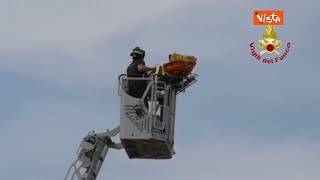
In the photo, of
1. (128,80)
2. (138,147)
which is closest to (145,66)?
(128,80)

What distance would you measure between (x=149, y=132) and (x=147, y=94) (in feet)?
3.27

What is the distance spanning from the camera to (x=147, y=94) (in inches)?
922

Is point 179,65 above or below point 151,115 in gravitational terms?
above

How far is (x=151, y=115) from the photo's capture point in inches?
914

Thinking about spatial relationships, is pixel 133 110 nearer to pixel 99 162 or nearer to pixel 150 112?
pixel 150 112

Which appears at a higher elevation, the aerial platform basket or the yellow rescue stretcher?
the yellow rescue stretcher

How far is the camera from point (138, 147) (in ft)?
77.6

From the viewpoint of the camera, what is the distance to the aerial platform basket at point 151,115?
23.1m

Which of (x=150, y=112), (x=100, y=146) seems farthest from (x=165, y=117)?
(x=100, y=146)

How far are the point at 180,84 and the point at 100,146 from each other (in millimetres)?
2622

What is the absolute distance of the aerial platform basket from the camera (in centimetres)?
2306

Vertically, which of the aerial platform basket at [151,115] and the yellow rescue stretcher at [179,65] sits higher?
the yellow rescue stretcher at [179,65]

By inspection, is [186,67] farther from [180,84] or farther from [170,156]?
[170,156]

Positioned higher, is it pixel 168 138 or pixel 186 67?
pixel 186 67
